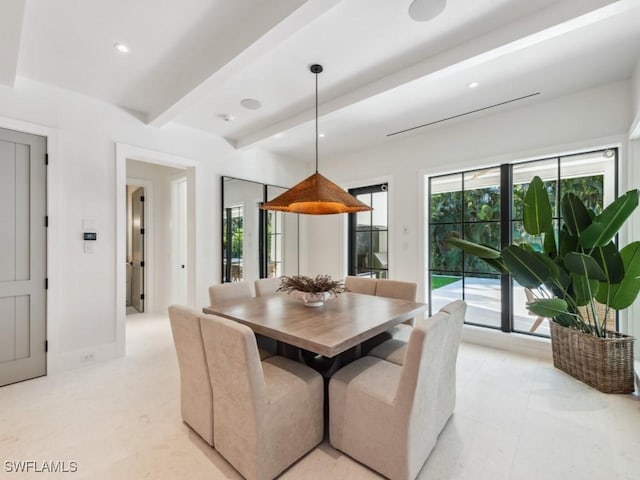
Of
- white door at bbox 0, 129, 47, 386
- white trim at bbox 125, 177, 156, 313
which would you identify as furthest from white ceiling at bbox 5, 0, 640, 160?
white trim at bbox 125, 177, 156, 313

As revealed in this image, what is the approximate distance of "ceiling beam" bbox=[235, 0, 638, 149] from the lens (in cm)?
179

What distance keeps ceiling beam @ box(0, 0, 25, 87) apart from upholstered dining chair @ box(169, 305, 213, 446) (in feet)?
6.50

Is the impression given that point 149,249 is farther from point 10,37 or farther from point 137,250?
point 10,37

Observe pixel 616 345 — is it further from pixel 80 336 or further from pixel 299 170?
pixel 80 336

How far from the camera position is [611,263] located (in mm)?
2457

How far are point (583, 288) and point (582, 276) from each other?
0.11 metres

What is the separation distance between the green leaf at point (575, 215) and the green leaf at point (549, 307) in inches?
24.7

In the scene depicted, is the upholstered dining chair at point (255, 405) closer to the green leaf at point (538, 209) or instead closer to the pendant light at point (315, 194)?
the pendant light at point (315, 194)

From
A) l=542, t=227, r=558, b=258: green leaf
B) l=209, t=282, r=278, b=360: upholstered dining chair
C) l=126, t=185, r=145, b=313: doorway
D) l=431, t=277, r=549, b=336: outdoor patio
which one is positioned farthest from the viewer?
l=126, t=185, r=145, b=313: doorway

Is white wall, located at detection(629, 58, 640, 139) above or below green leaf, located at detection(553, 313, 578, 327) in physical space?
above

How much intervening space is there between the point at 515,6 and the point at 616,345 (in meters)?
2.68

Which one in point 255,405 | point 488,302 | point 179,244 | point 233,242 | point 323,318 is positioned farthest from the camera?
point 179,244

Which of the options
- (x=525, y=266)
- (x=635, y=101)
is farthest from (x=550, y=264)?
(x=635, y=101)

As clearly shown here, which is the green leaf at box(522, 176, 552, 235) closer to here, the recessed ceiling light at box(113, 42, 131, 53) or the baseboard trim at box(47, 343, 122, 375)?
the recessed ceiling light at box(113, 42, 131, 53)
